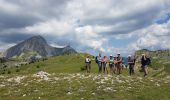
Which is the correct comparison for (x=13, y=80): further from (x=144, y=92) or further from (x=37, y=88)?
(x=144, y=92)

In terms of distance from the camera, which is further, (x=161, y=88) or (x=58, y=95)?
(x=161, y=88)

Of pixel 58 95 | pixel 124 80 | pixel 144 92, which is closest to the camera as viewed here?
pixel 58 95

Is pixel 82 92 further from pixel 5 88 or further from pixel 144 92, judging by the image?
pixel 5 88

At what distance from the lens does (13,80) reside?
45.2 metres

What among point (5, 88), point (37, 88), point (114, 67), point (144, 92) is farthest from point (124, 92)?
point (114, 67)

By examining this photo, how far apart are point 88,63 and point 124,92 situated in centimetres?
2382

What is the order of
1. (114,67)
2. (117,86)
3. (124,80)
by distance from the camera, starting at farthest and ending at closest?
(114,67)
(124,80)
(117,86)

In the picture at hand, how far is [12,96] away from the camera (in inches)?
1382

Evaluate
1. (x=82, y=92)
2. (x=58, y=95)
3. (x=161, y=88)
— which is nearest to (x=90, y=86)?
(x=82, y=92)

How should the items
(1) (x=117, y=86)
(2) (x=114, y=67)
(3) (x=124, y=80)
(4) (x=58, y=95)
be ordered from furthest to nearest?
(2) (x=114, y=67) < (3) (x=124, y=80) < (1) (x=117, y=86) < (4) (x=58, y=95)

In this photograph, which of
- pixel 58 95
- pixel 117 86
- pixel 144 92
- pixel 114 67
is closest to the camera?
pixel 58 95

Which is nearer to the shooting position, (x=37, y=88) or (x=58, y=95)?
(x=58, y=95)

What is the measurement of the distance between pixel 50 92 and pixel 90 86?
536cm

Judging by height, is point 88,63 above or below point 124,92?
above
